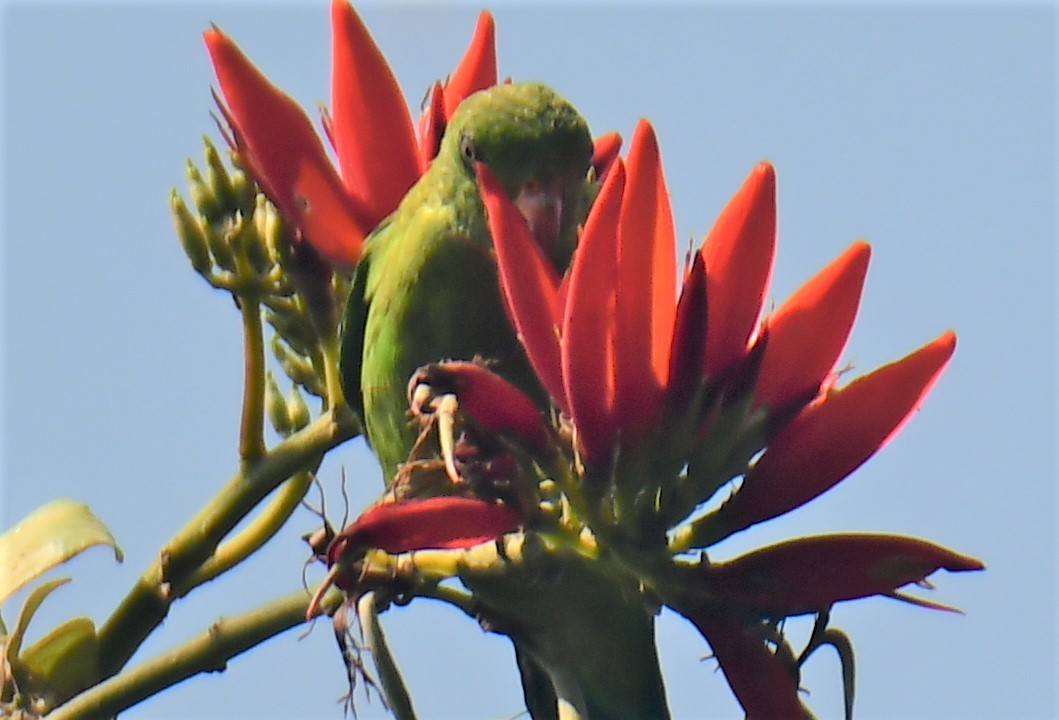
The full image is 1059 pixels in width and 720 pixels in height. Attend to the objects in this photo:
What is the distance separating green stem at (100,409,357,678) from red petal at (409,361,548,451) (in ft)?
1.28

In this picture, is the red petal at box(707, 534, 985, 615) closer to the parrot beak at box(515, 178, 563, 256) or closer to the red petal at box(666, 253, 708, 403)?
the red petal at box(666, 253, 708, 403)

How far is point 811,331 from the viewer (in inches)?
50.3

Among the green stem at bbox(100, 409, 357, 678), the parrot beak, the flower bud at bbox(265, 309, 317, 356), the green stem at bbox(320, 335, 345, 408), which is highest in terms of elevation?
the parrot beak

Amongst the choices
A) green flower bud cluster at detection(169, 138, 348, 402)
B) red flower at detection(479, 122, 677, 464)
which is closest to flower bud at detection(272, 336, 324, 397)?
green flower bud cluster at detection(169, 138, 348, 402)

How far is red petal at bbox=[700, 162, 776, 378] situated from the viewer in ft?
4.03

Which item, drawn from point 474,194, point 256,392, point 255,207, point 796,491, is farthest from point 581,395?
point 474,194

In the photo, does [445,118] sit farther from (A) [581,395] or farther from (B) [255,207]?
(A) [581,395]

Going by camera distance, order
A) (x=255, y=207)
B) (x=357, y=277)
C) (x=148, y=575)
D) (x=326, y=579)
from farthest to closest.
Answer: (x=357, y=277) < (x=255, y=207) < (x=148, y=575) < (x=326, y=579)

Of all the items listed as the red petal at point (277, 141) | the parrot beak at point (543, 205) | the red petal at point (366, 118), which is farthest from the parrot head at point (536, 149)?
the red petal at point (277, 141)

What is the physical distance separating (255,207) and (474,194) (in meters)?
0.36

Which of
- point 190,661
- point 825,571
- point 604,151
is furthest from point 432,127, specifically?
point 825,571

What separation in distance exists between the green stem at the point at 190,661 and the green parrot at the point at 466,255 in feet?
1.35

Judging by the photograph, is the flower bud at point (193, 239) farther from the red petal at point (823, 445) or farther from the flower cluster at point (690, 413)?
the red petal at point (823, 445)

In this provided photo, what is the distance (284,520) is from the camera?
1.55 m
